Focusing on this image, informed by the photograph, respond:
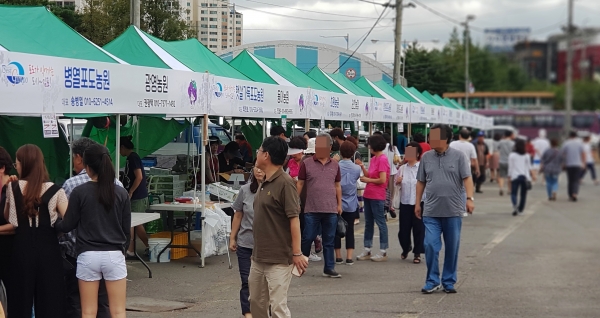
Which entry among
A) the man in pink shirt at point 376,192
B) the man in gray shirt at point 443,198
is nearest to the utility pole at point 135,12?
the man in pink shirt at point 376,192

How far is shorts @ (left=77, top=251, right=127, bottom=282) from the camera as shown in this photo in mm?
5809

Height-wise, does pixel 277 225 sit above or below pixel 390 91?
below

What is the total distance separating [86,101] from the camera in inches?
315

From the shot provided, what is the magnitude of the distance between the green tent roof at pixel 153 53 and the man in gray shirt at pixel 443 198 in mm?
3563

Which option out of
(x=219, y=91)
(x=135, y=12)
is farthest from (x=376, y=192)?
(x=135, y=12)

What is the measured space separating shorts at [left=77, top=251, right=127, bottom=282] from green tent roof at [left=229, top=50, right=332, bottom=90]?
8.51 metres

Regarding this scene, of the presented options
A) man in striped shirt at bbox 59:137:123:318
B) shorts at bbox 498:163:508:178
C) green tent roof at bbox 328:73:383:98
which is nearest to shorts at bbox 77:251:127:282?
man in striped shirt at bbox 59:137:123:318

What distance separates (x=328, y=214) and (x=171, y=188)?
3.47 m

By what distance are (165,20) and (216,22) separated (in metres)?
0.93

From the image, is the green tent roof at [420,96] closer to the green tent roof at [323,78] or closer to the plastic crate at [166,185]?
the green tent roof at [323,78]

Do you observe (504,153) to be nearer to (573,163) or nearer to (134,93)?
(573,163)

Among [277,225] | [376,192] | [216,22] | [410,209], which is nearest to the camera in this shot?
[277,225]

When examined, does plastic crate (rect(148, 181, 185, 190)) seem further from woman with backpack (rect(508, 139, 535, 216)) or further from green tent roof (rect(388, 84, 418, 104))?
green tent roof (rect(388, 84, 418, 104))

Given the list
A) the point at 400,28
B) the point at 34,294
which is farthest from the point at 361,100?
the point at 34,294
